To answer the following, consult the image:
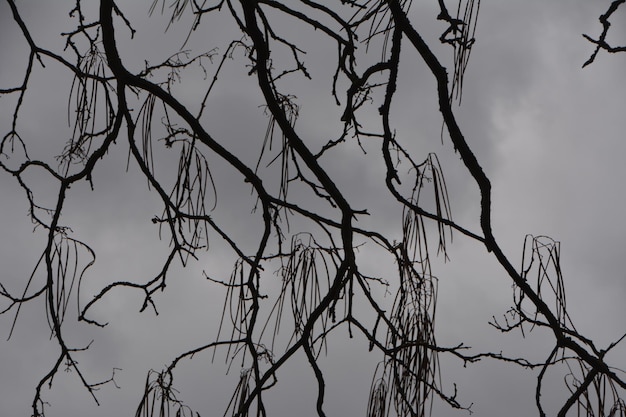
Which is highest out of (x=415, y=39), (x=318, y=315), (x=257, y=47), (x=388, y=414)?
(x=257, y=47)

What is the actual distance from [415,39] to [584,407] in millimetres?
699

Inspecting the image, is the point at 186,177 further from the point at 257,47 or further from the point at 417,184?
the point at 417,184

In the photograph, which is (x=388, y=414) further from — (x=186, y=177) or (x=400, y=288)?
(x=186, y=177)

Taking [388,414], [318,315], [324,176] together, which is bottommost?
[388,414]

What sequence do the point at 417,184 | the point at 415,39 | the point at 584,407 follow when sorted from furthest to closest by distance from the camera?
the point at 417,184
the point at 415,39
the point at 584,407

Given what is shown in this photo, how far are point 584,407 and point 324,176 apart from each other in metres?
0.62

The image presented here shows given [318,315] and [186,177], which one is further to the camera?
[186,177]

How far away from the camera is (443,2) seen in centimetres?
144

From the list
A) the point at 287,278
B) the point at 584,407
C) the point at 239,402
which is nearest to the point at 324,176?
the point at 287,278

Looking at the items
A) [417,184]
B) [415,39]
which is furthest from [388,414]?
[415,39]

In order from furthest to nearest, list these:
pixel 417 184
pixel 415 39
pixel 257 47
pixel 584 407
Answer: pixel 257 47 < pixel 417 184 < pixel 415 39 < pixel 584 407

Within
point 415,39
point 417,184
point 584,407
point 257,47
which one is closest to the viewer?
point 584,407

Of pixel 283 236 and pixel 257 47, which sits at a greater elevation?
pixel 257 47

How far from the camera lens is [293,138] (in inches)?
60.5
